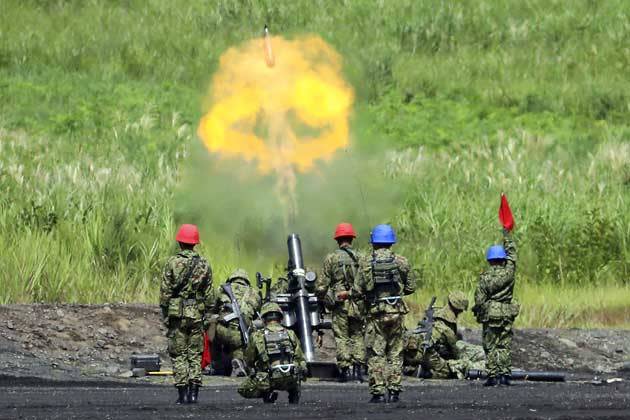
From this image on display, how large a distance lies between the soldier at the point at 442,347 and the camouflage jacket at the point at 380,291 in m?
3.93

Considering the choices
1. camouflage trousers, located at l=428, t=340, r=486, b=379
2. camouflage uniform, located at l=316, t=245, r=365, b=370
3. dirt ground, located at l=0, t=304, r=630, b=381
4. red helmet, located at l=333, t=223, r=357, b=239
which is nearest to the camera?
camouflage uniform, located at l=316, t=245, r=365, b=370

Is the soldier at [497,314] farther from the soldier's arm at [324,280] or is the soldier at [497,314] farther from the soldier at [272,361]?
the soldier at [272,361]

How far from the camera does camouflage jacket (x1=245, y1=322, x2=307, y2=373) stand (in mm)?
15828

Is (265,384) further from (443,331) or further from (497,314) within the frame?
(443,331)

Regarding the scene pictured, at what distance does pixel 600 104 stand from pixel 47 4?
16.5 metres

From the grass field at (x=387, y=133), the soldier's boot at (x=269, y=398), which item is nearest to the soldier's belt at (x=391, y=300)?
the soldier's boot at (x=269, y=398)

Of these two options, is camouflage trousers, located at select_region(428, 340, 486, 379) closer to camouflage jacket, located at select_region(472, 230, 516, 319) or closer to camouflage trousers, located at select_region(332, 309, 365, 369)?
camouflage trousers, located at select_region(332, 309, 365, 369)

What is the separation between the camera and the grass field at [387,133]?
26797 millimetres

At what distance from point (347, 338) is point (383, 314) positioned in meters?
3.97

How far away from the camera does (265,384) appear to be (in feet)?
52.1

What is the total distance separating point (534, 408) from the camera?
50.1 feet

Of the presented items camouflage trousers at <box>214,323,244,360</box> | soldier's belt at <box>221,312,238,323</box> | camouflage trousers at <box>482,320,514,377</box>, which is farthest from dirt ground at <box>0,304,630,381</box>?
camouflage trousers at <box>482,320,514,377</box>

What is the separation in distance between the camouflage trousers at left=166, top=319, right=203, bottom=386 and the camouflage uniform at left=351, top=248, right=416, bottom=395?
5.38 ft

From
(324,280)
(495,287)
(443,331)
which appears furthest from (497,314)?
(324,280)
